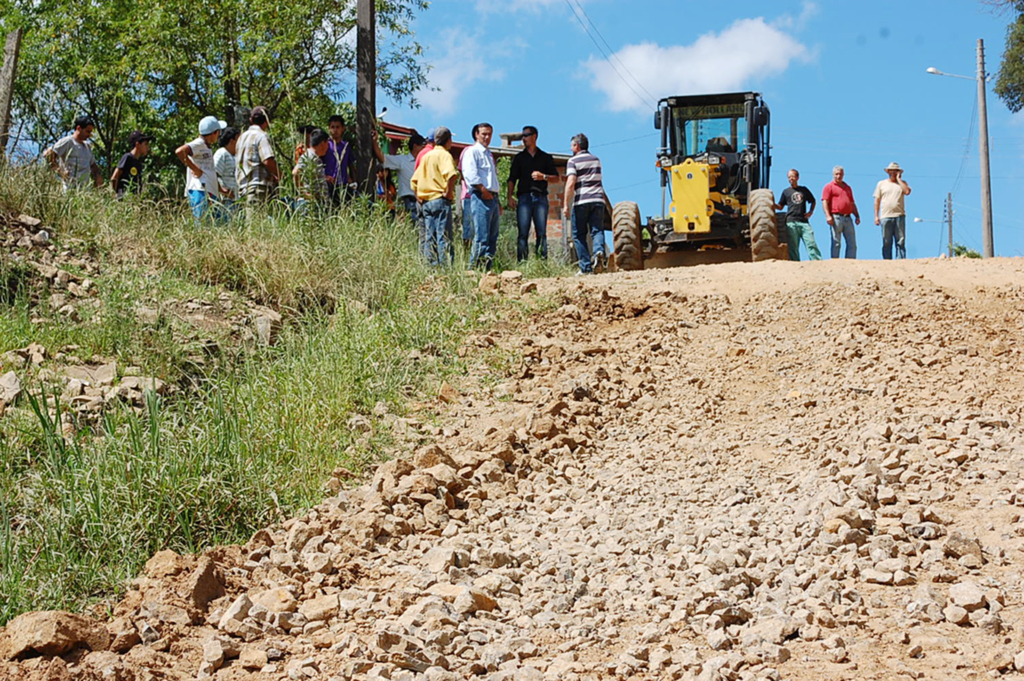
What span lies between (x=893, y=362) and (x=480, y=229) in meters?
4.31

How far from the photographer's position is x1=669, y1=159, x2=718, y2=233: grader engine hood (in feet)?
41.2

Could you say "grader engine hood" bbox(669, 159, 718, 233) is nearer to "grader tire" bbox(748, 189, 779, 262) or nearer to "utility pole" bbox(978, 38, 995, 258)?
"grader tire" bbox(748, 189, 779, 262)

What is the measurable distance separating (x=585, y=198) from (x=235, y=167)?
11.5 ft

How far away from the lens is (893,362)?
597 cm

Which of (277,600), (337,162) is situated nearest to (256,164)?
(337,162)

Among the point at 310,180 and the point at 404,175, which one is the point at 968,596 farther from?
the point at 404,175

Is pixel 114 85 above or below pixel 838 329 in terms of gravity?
above

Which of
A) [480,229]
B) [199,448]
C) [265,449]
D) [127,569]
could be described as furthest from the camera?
[480,229]

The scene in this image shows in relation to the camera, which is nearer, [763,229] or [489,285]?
[489,285]

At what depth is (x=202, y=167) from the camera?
8688 mm

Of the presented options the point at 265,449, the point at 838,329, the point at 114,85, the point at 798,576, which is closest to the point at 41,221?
the point at 265,449

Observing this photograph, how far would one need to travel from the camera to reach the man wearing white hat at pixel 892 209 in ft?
40.8

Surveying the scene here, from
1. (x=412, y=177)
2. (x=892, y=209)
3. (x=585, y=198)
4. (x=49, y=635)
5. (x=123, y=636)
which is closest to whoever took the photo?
(x=49, y=635)

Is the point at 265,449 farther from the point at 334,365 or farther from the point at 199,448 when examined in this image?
the point at 334,365
